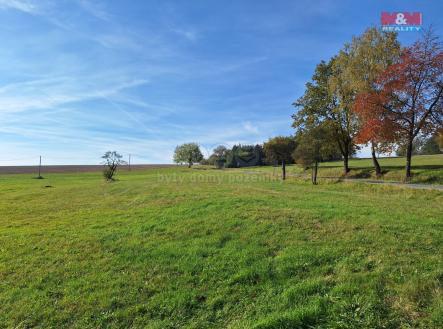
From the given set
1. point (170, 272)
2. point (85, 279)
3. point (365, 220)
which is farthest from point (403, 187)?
point (85, 279)

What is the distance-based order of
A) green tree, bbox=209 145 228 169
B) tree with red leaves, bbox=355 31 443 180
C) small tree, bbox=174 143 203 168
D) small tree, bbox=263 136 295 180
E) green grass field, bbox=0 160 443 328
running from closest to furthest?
green grass field, bbox=0 160 443 328
tree with red leaves, bbox=355 31 443 180
small tree, bbox=263 136 295 180
green tree, bbox=209 145 228 169
small tree, bbox=174 143 203 168

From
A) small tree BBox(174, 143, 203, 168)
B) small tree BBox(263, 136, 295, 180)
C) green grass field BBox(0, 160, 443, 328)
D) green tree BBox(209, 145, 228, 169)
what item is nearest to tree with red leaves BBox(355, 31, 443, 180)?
green grass field BBox(0, 160, 443, 328)

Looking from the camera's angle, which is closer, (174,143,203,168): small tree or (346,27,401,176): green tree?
(346,27,401,176): green tree

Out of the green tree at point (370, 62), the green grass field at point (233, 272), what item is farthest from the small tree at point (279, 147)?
the green grass field at point (233, 272)

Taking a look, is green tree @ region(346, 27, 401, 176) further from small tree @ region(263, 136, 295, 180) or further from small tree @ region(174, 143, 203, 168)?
small tree @ region(174, 143, 203, 168)

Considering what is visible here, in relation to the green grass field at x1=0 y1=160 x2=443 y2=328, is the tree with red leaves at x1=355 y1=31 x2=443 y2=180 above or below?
above

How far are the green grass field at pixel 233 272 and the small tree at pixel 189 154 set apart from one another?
105 meters

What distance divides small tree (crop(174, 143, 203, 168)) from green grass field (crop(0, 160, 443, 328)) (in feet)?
346

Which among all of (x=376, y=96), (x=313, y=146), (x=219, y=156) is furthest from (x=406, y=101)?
(x=219, y=156)

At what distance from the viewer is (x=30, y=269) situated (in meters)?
5.88

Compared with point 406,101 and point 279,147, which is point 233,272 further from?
point 279,147

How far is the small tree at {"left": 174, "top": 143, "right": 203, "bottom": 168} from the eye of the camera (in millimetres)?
114188

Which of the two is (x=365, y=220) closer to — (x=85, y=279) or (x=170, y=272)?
(x=170, y=272)

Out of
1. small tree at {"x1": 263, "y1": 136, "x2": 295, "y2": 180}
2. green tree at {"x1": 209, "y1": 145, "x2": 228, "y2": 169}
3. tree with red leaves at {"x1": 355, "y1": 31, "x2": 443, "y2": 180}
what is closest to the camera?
tree with red leaves at {"x1": 355, "y1": 31, "x2": 443, "y2": 180}
